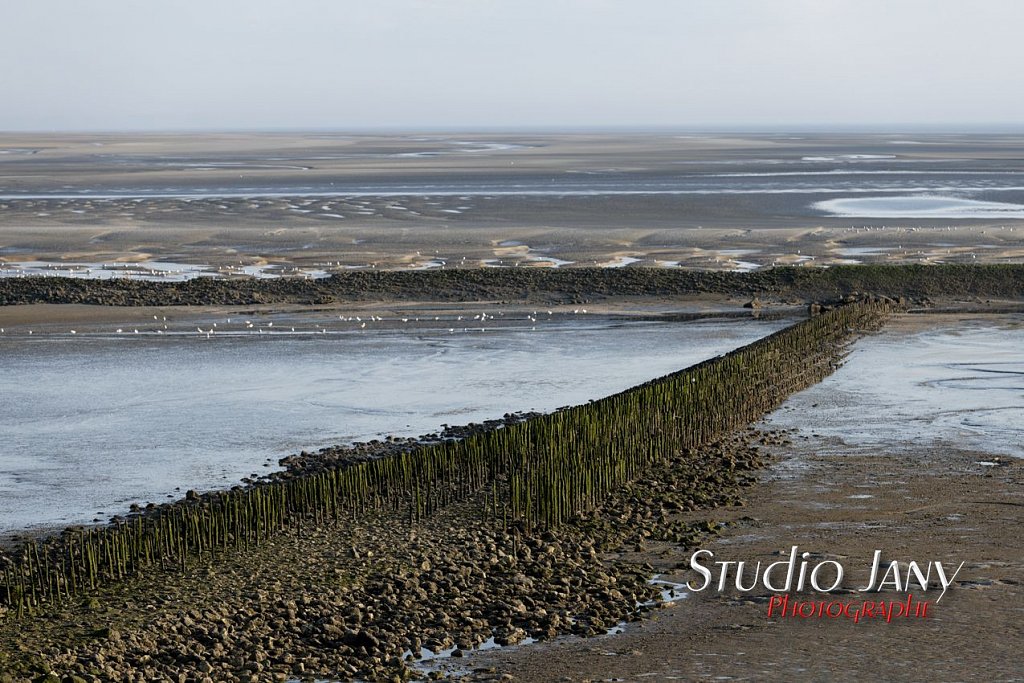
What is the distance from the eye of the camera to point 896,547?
55.5 ft

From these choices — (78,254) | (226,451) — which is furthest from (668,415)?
(78,254)

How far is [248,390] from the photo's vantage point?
92.8 ft

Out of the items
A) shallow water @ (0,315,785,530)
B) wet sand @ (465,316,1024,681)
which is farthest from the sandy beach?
shallow water @ (0,315,785,530)

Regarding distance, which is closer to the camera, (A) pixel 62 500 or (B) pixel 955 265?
(A) pixel 62 500

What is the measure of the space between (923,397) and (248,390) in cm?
1356

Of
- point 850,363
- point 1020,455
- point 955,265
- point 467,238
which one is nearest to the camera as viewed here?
point 1020,455

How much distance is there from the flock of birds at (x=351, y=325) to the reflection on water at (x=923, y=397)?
9.70m

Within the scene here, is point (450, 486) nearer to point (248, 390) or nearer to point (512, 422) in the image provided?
point (512, 422)

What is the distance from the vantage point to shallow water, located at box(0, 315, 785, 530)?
21250 mm

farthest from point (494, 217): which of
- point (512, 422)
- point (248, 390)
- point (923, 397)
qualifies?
point (512, 422)

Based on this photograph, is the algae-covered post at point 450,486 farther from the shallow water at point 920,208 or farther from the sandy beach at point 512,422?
the shallow water at point 920,208

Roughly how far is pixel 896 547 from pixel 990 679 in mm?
4232

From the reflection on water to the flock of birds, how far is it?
970cm

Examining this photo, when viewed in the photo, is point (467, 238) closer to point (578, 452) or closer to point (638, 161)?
point (578, 452)
